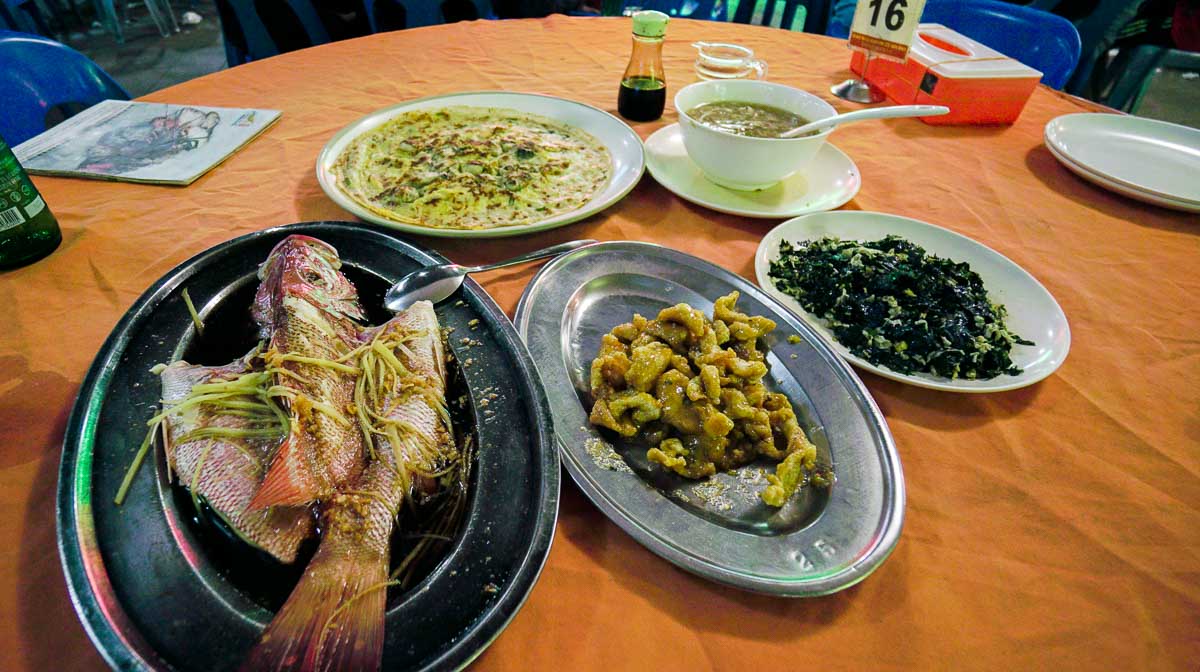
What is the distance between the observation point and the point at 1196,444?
3.70ft

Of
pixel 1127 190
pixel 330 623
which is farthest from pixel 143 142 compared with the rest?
pixel 1127 190

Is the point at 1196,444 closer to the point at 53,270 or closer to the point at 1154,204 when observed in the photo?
the point at 1154,204

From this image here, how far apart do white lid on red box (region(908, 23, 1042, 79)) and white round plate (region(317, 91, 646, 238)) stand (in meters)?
1.33

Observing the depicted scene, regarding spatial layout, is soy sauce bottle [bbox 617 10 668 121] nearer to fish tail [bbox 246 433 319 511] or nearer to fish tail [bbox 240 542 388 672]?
fish tail [bbox 246 433 319 511]

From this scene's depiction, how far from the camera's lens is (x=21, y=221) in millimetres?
1304

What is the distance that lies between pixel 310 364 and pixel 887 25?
8.30ft

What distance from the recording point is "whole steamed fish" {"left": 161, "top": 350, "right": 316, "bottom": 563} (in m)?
0.81

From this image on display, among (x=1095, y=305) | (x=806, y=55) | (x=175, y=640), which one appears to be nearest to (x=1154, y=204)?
(x=1095, y=305)

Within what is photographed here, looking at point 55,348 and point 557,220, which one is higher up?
point 557,220

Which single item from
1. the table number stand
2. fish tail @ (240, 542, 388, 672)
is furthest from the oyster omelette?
the table number stand

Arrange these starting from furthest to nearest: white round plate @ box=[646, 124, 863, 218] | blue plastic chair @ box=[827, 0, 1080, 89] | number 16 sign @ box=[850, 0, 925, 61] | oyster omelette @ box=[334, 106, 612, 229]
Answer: blue plastic chair @ box=[827, 0, 1080, 89]
number 16 sign @ box=[850, 0, 925, 61]
white round plate @ box=[646, 124, 863, 218]
oyster omelette @ box=[334, 106, 612, 229]

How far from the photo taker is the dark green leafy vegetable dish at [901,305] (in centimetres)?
119

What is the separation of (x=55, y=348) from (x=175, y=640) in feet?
3.02

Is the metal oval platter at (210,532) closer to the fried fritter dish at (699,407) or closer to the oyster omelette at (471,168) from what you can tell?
the fried fritter dish at (699,407)
